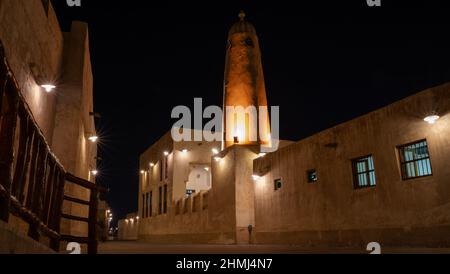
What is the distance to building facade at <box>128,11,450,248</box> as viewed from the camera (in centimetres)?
1057

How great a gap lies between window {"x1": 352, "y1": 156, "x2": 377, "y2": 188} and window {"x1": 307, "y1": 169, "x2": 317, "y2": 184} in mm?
2062

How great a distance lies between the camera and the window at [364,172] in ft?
41.5

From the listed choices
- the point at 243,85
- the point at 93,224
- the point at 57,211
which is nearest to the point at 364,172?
the point at 93,224

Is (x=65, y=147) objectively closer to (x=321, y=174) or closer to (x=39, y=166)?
(x=39, y=166)

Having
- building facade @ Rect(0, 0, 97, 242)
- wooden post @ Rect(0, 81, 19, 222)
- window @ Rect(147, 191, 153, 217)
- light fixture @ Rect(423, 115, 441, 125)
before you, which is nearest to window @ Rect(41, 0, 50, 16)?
building facade @ Rect(0, 0, 97, 242)

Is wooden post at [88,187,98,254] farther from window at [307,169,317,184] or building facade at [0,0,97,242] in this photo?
window at [307,169,317,184]

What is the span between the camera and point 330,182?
14.2 meters

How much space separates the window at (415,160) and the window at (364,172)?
117 centimetres

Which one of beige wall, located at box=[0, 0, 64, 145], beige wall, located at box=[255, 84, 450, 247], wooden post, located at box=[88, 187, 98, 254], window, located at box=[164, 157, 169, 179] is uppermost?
window, located at box=[164, 157, 169, 179]

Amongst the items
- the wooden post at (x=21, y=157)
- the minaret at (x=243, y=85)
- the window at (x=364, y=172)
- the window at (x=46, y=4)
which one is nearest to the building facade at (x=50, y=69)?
the window at (x=46, y=4)

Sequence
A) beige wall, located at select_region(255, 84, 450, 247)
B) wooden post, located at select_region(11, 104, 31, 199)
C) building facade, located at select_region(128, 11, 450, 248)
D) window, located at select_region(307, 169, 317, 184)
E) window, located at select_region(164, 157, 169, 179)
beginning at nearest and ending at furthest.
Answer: wooden post, located at select_region(11, 104, 31, 199), beige wall, located at select_region(255, 84, 450, 247), building facade, located at select_region(128, 11, 450, 248), window, located at select_region(307, 169, 317, 184), window, located at select_region(164, 157, 169, 179)

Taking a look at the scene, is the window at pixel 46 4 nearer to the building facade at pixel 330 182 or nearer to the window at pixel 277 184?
the building facade at pixel 330 182
